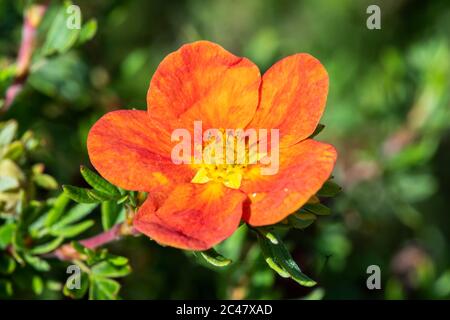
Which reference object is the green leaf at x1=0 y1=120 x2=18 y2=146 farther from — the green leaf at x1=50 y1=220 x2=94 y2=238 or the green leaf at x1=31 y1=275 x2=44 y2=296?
the green leaf at x1=31 y1=275 x2=44 y2=296

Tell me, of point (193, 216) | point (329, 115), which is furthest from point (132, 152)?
point (329, 115)

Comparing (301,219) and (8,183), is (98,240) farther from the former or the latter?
(301,219)

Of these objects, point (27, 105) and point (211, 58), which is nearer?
point (211, 58)

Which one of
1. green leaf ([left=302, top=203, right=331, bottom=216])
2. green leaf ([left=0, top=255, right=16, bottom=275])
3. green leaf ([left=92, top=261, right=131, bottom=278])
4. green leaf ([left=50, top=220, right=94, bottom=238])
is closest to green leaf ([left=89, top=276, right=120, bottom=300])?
green leaf ([left=92, top=261, right=131, bottom=278])

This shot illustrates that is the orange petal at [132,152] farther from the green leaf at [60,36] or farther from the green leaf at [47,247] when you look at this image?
the green leaf at [60,36]
